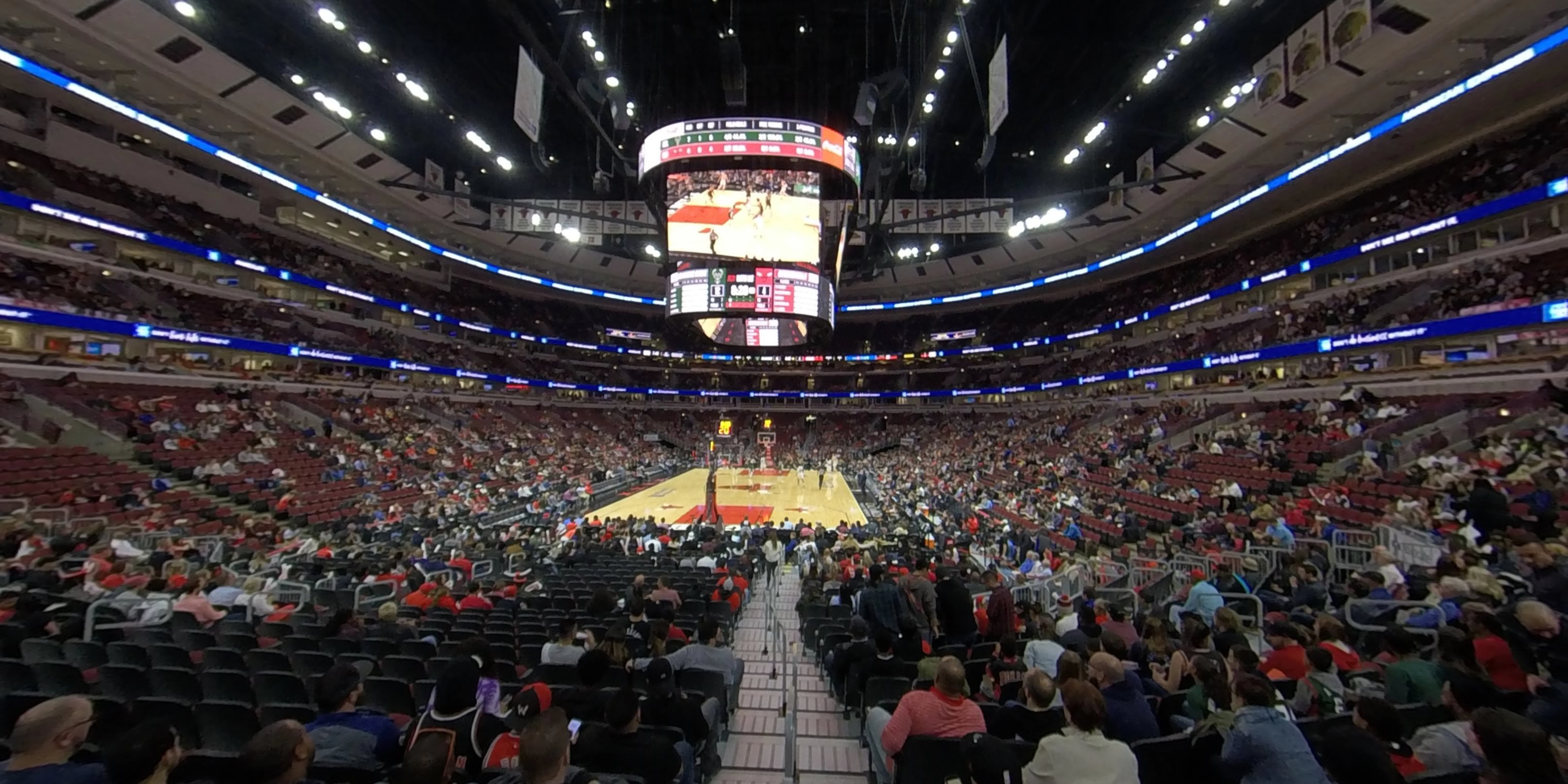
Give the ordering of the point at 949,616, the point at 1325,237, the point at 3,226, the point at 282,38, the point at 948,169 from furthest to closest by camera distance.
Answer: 1. the point at 948,169
2. the point at 1325,237
3. the point at 3,226
4. the point at 282,38
5. the point at 949,616

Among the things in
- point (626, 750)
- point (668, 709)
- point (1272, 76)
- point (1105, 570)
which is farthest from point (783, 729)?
point (1272, 76)

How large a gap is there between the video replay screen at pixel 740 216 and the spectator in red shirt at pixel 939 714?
618 inches

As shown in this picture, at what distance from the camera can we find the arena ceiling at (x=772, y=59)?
15.1 meters

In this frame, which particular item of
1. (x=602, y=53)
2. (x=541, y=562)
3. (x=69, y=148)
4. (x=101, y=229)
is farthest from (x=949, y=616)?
(x=69, y=148)

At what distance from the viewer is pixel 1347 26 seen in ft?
49.4

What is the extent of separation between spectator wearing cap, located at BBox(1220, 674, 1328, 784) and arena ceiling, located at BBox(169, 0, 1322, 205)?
10.4 meters

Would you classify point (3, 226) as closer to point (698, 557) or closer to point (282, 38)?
A: point (282, 38)

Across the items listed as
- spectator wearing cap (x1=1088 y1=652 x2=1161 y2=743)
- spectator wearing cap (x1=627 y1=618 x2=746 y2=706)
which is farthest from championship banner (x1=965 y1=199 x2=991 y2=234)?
spectator wearing cap (x1=1088 y1=652 x2=1161 y2=743)

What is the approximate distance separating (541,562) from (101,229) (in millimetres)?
22681

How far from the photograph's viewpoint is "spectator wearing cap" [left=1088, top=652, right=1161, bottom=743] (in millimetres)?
3480

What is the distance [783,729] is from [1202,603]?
509 cm

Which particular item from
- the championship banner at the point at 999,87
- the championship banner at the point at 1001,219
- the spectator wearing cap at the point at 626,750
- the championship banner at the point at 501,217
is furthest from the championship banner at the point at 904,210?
the spectator wearing cap at the point at 626,750

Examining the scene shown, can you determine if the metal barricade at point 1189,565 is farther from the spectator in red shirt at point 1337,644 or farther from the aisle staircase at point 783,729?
the aisle staircase at point 783,729

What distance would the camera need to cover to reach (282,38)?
17953mm
